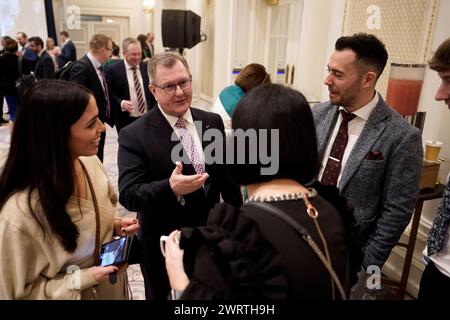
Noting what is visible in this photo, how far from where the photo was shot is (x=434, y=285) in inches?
58.4

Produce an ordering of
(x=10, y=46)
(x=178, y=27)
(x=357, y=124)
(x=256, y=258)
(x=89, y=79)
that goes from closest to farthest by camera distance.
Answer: (x=256, y=258)
(x=357, y=124)
(x=89, y=79)
(x=178, y=27)
(x=10, y=46)

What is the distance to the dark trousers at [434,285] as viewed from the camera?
1.44 m

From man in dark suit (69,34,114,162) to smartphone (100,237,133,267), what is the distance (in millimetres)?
2706

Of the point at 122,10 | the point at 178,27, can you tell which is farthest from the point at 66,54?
the point at 178,27

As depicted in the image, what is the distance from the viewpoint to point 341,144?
5.56 feet

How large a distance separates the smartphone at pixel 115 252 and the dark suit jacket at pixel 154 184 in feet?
0.66

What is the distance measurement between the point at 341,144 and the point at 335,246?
937 mm

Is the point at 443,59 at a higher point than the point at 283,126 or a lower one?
higher

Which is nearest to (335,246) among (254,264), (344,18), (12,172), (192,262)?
(254,264)

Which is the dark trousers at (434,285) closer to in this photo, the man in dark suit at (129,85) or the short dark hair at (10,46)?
the man in dark suit at (129,85)

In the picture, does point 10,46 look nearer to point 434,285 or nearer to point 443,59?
point 443,59

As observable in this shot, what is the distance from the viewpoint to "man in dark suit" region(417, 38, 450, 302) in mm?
1403

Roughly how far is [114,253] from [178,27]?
18.5 ft

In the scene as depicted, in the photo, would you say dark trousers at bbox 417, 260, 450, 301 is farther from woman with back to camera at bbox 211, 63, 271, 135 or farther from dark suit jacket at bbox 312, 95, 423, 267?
woman with back to camera at bbox 211, 63, 271, 135
